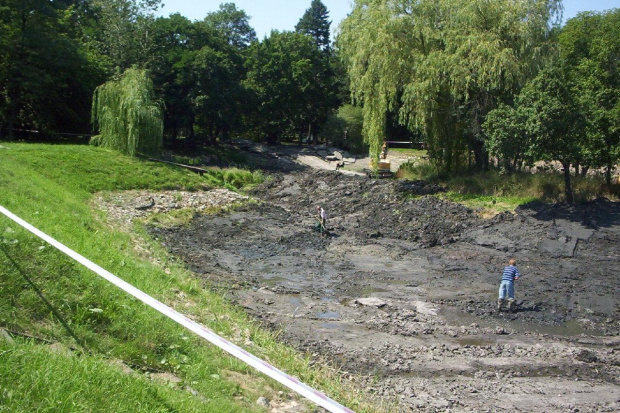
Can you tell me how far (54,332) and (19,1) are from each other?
29.6 metres

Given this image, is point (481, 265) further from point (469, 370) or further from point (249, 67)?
point (249, 67)

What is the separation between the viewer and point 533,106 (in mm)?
21875

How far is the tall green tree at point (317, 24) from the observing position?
72688mm

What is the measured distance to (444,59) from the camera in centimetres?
2700

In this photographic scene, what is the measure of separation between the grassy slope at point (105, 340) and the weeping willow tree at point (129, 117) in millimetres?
16722

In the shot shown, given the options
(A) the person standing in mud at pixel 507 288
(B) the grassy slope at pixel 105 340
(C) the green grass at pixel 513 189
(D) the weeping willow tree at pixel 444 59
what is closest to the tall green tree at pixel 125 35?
(D) the weeping willow tree at pixel 444 59

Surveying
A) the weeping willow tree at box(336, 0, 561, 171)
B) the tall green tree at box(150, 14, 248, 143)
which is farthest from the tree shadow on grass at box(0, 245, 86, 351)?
the tall green tree at box(150, 14, 248, 143)

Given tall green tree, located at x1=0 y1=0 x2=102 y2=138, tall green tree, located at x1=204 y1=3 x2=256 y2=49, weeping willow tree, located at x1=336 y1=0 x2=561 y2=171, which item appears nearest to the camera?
weeping willow tree, located at x1=336 y1=0 x2=561 y2=171

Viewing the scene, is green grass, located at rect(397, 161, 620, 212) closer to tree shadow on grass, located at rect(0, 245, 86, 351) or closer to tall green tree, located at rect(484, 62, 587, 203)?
tall green tree, located at rect(484, 62, 587, 203)

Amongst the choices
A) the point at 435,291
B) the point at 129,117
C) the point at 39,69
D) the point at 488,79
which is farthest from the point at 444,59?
the point at 39,69

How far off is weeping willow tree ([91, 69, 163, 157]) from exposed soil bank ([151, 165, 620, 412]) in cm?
810

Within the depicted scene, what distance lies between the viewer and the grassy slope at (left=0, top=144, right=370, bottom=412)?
197 inches

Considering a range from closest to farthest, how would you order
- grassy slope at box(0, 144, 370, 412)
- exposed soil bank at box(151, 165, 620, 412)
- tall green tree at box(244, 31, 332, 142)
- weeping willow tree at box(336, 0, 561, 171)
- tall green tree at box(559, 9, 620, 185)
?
grassy slope at box(0, 144, 370, 412) → exposed soil bank at box(151, 165, 620, 412) → tall green tree at box(559, 9, 620, 185) → weeping willow tree at box(336, 0, 561, 171) → tall green tree at box(244, 31, 332, 142)

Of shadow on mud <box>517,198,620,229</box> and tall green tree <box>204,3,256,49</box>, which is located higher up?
tall green tree <box>204,3,256,49</box>
